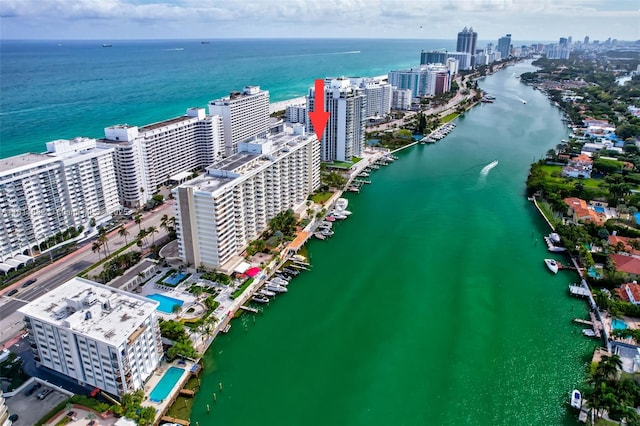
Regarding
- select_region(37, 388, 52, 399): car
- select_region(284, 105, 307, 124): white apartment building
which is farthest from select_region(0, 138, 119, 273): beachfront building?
select_region(284, 105, 307, 124): white apartment building

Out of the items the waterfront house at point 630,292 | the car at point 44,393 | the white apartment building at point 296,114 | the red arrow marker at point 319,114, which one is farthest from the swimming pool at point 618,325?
the white apartment building at point 296,114

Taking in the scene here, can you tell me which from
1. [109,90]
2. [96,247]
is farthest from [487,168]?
[109,90]

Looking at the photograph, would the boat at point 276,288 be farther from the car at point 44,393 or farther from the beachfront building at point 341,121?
the beachfront building at point 341,121

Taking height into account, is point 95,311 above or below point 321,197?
above

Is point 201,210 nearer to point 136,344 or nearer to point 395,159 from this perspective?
point 136,344

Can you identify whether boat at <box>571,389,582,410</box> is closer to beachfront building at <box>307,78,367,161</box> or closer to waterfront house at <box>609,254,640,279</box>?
waterfront house at <box>609,254,640,279</box>

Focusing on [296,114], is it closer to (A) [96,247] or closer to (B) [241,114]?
(B) [241,114]
